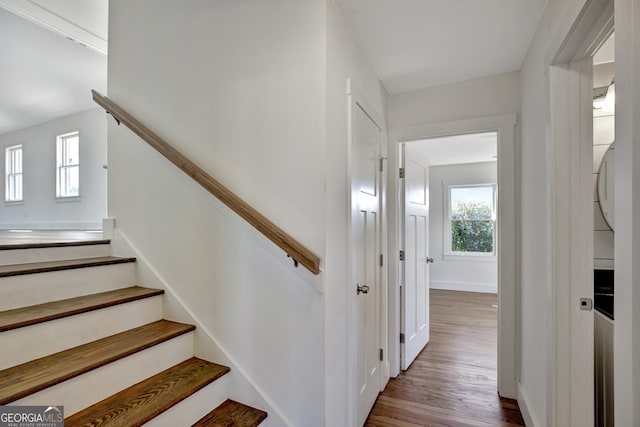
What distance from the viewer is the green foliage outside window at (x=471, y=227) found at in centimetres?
571

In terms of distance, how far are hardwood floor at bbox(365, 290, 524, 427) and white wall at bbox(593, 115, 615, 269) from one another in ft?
3.91

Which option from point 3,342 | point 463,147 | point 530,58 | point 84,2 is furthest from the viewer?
point 463,147

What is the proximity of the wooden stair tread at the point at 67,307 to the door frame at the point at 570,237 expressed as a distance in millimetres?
2177

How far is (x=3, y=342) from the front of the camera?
1237 mm

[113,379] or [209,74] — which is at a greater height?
[209,74]

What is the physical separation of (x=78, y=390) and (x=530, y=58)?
297 centimetres

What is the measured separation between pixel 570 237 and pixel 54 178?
24.2ft

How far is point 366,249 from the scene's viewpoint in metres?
1.99

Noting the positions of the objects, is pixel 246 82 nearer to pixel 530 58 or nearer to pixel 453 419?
pixel 530 58

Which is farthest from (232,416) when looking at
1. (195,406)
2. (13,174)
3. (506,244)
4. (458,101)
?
(13,174)

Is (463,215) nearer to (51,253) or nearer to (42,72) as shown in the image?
(51,253)

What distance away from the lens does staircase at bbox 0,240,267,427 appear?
1.22 meters

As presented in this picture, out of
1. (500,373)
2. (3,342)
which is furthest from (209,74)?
(500,373)

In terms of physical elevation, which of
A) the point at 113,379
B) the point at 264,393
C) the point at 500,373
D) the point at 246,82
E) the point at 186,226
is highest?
the point at 246,82
